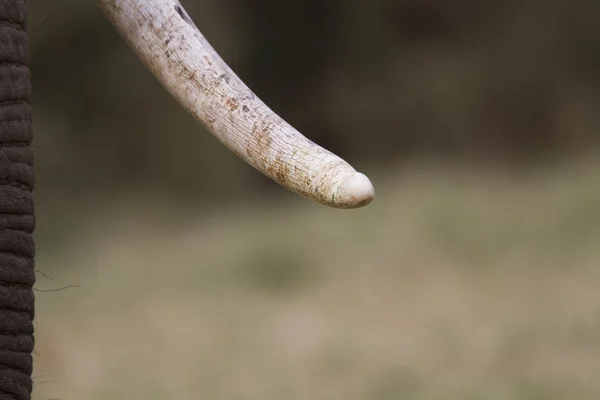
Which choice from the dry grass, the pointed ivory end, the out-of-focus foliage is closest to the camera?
the pointed ivory end

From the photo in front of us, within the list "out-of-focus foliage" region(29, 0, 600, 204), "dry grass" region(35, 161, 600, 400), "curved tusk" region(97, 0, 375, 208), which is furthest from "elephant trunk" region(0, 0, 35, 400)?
"out-of-focus foliage" region(29, 0, 600, 204)

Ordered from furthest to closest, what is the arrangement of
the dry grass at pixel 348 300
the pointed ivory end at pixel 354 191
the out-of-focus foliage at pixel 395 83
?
the out-of-focus foliage at pixel 395 83 < the dry grass at pixel 348 300 < the pointed ivory end at pixel 354 191

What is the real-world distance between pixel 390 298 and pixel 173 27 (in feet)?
2.30

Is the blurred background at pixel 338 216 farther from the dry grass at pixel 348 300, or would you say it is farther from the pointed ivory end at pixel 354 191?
the pointed ivory end at pixel 354 191

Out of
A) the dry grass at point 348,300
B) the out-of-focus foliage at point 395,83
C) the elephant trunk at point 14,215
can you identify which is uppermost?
the out-of-focus foliage at point 395,83

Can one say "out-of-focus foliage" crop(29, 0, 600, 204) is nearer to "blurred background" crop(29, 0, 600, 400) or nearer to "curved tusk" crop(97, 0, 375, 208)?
"blurred background" crop(29, 0, 600, 400)

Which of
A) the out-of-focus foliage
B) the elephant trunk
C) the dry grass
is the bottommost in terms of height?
the elephant trunk

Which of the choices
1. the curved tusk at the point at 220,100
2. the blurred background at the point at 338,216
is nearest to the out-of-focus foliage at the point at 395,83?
the blurred background at the point at 338,216

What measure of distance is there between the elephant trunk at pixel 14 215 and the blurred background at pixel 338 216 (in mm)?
619

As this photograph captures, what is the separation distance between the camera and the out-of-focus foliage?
4.46 ft

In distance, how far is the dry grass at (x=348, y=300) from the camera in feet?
4.09

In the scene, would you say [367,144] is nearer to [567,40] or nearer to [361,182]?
[567,40]

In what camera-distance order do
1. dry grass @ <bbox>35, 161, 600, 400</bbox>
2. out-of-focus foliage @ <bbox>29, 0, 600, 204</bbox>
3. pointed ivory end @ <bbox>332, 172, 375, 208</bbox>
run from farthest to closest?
out-of-focus foliage @ <bbox>29, 0, 600, 204</bbox> < dry grass @ <bbox>35, 161, 600, 400</bbox> < pointed ivory end @ <bbox>332, 172, 375, 208</bbox>

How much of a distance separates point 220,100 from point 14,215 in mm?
150
